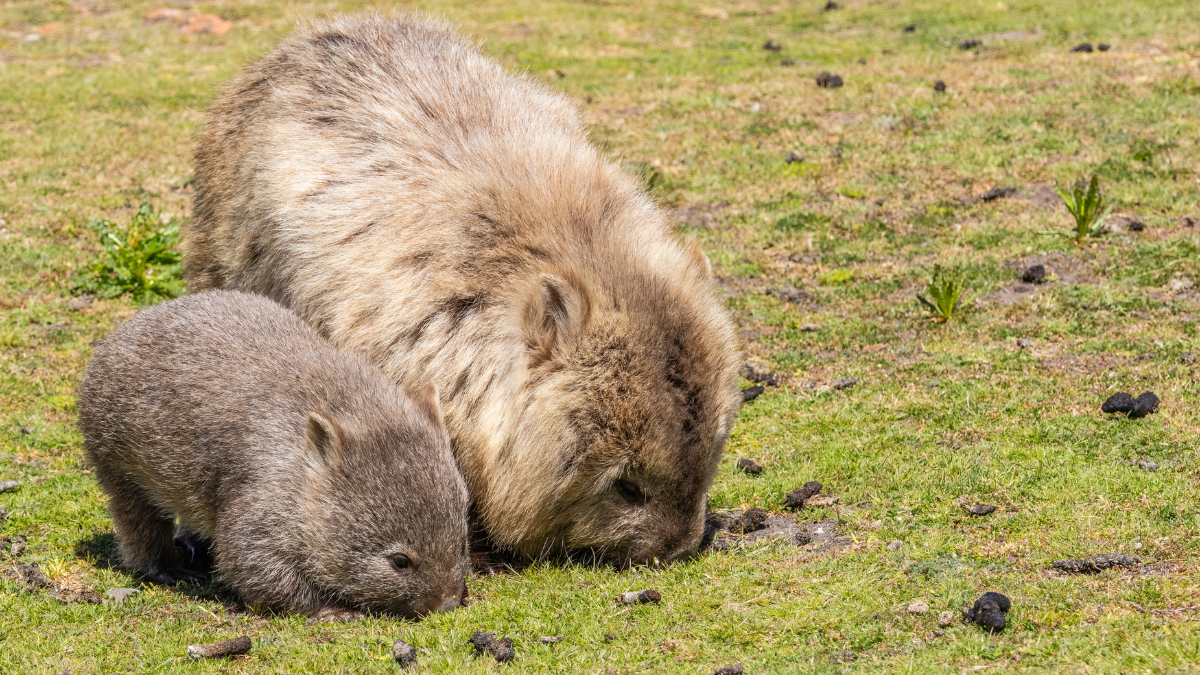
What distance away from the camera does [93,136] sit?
13.9 meters

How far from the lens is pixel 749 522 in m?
5.95

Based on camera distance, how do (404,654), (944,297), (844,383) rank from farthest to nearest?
(944,297) → (844,383) → (404,654)

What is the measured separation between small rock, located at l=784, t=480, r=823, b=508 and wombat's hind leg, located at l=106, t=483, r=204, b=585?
330 centimetres

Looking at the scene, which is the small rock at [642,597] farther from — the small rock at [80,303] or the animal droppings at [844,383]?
the small rock at [80,303]

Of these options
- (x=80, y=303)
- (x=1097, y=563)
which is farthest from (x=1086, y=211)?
(x=80, y=303)

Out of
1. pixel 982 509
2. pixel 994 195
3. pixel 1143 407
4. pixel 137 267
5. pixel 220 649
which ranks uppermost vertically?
pixel 994 195

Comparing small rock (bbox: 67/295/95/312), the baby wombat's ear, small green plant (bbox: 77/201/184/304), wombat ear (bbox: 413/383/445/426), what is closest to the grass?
small rock (bbox: 67/295/95/312)

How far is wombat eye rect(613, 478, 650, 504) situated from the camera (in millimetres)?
5195

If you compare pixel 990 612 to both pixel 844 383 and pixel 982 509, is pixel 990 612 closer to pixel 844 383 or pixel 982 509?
pixel 982 509

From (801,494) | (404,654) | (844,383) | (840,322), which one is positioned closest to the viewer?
(404,654)

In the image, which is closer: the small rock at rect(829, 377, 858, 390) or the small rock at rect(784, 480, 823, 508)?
the small rock at rect(784, 480, 823, 508)

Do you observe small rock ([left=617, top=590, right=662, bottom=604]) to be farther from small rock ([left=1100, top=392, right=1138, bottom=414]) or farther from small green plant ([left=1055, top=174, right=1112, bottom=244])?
small green plant ([left=1055, top=174, right=1112, bottom=244])

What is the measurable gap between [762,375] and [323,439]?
12.8ft

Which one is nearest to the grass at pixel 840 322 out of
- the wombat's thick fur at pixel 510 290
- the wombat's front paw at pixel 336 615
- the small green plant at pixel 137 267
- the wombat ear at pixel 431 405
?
the wombat's front paw at pixel 336 615
